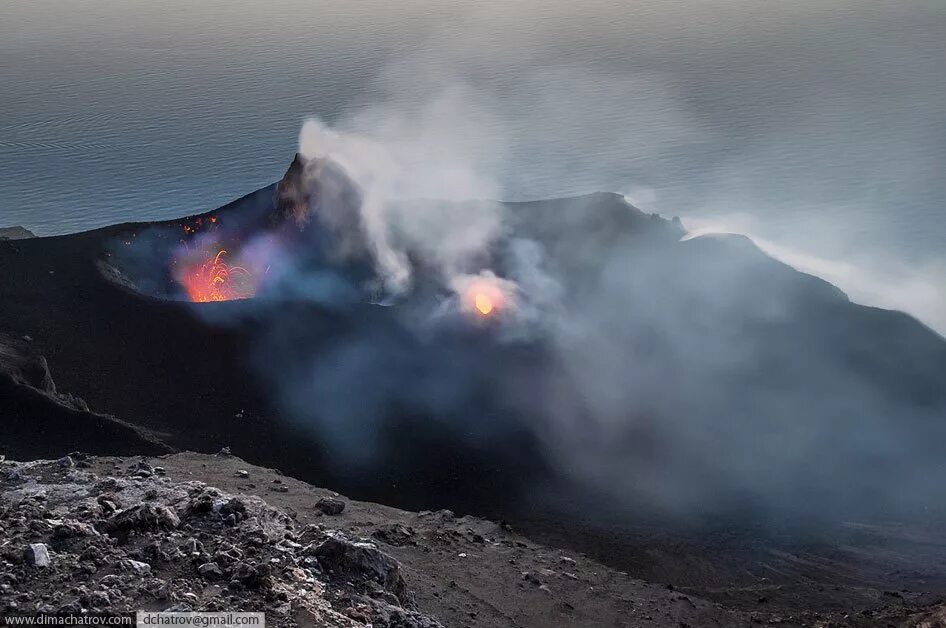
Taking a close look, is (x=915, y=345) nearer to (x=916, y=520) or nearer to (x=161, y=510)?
(x=916, y=520)

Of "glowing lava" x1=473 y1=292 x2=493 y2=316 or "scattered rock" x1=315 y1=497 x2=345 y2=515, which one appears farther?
"glowing lava" x1=473 y1=292 x2=493 y2=316

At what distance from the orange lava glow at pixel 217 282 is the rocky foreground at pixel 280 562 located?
2118cm

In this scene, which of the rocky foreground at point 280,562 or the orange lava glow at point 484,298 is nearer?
the rocky foreground at point 280,562

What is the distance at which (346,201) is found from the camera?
172 feet

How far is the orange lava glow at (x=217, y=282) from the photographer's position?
52769 millimetres

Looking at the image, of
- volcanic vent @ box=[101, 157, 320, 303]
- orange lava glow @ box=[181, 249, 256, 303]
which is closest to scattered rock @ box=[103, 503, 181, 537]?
volcanic vent @ box=[101, 157, 320, 303]

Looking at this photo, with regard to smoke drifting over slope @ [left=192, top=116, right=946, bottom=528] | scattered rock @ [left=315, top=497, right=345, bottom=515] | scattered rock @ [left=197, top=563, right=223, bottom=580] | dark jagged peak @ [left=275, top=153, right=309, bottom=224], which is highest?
dark jagged peak @ [left=275, top=153, right=309, bottom=224]

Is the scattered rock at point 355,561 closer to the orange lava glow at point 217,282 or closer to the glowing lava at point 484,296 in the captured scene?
the glowing lava at point 484,296

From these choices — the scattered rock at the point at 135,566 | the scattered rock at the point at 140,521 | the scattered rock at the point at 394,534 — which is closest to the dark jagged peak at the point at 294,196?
the scattered rock at the point at 394,534

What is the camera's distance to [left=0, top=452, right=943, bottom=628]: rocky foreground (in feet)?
57.5

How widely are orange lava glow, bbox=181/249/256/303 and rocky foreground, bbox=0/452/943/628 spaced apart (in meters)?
21.2

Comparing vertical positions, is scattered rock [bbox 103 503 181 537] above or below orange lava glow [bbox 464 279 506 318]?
below

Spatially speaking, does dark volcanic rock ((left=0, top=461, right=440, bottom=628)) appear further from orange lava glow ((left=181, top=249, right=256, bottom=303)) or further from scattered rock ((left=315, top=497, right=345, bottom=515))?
orange lava glow ((left=181, top=249, right=256, bottom=303))

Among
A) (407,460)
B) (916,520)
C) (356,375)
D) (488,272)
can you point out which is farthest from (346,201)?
(916,520)
